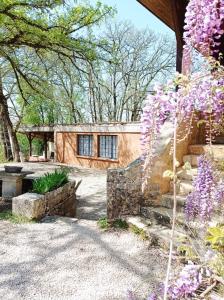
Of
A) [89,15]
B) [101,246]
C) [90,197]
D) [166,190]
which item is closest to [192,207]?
[101,246]

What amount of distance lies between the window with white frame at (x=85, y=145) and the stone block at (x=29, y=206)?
11.6 meters

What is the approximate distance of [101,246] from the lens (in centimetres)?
374

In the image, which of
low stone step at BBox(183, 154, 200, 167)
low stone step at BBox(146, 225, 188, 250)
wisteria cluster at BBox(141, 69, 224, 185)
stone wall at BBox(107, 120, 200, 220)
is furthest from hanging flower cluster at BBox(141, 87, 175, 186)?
low stone step at BBox(183, 154, 200, 167)

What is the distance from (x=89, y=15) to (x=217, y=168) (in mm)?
7852

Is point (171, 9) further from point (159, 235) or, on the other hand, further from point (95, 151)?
point (95, 151)

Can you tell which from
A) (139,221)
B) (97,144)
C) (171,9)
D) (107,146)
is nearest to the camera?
(139,221)

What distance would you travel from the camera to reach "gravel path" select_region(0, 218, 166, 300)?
2.80 metres

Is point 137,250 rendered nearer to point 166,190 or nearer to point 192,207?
point 166,190

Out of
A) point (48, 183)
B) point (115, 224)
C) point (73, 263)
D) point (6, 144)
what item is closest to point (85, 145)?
point (6, 144)

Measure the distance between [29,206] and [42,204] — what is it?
0.97 ft

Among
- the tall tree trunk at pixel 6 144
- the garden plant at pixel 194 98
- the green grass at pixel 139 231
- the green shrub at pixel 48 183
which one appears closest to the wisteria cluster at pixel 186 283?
the garden plant at pixel 194 98

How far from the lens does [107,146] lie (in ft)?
51.5

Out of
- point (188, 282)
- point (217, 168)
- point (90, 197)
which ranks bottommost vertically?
point (90, 197)

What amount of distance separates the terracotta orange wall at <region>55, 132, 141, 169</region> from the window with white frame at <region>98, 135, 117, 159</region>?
22 cm
